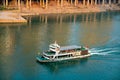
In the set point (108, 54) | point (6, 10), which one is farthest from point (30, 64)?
point (6, 10)

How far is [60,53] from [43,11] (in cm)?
2369

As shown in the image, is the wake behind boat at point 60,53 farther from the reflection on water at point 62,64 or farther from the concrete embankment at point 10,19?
the concrete embankment at point 10,19

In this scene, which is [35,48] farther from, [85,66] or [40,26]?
[40,26]

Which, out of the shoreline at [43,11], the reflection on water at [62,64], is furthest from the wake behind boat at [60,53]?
the shoreline at [43,11]

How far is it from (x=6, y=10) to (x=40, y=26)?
8655 millimetres

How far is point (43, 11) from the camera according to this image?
4559cm

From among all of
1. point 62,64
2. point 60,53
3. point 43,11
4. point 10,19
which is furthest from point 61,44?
point 43,11

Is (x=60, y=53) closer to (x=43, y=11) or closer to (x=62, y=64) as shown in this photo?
(x=62, y=64)

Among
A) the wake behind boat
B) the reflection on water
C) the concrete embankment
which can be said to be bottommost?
the reflection on water

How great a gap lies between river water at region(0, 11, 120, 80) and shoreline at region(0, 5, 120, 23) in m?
1.44

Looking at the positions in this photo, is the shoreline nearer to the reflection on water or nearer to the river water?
Result: the river water

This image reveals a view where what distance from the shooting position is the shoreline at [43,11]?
36812mm

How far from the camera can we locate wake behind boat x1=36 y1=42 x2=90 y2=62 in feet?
71.8

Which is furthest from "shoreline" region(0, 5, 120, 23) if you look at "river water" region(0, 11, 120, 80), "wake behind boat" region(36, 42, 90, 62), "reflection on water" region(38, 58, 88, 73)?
"reflection on water" region(38, 58, 88, 73)
